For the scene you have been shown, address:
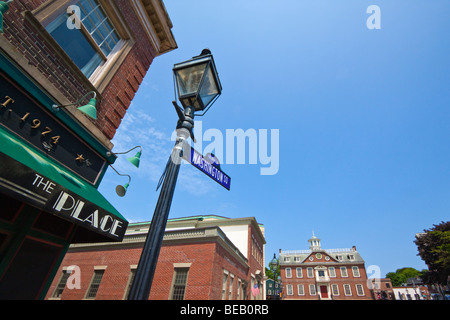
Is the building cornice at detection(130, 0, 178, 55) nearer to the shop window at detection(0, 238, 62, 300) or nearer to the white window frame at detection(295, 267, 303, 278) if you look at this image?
the shop window at detection(0, 238, 62, 300)

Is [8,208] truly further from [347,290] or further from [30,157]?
[347,290]

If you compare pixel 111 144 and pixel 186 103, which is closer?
pixel 186 103

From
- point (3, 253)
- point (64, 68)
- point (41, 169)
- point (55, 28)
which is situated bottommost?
point (3, 253)

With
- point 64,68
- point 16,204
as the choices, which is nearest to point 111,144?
point 64,68

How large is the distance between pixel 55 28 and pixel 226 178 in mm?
5498

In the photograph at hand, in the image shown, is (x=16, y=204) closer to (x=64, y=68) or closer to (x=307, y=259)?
(x=64, y=68)

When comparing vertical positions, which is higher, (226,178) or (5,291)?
(226,178)

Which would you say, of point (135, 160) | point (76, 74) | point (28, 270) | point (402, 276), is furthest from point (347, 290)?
point (402, 276)

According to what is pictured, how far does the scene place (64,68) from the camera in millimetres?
5230

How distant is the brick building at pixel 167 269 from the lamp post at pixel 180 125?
13897 millimetres

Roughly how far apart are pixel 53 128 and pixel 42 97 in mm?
658

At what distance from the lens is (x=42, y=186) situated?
336cm

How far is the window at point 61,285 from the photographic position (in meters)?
17.3

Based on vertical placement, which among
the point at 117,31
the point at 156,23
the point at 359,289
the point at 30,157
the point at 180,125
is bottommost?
the point at 30,157
